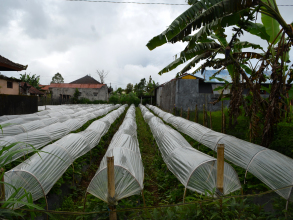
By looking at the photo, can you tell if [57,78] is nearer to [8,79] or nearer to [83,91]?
[83,91]

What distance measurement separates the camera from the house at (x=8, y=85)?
50.2 feet

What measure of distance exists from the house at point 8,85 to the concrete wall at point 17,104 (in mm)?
2763

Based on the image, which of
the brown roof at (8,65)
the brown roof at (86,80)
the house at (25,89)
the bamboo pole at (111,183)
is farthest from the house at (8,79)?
the brown roof at (86,80)

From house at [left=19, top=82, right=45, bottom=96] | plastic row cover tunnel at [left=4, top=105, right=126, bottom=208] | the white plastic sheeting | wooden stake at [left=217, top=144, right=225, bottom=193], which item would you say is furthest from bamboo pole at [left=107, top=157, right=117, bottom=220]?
house at [left=19, top=82, right=45, bottom=96]

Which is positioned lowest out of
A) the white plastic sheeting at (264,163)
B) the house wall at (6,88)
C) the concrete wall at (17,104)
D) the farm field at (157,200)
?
the farm field at (157,200)

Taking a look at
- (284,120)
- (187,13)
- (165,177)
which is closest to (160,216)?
(165,177)

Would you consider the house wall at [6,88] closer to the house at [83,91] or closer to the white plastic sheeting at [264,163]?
the white plastic sheeting at [264,163]

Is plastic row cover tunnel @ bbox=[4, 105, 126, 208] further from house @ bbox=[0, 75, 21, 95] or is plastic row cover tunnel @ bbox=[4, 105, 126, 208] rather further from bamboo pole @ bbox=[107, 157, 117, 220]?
house @ bbox=[0, 75, 21, 95]

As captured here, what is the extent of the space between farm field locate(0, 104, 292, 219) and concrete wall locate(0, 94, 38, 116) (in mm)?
7107

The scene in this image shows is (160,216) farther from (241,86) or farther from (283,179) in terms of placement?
(241,86)

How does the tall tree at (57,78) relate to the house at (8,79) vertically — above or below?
above

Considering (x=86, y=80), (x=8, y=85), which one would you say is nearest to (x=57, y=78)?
(x=86, y=80)

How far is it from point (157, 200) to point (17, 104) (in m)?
11.6

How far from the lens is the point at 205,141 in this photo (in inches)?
252
